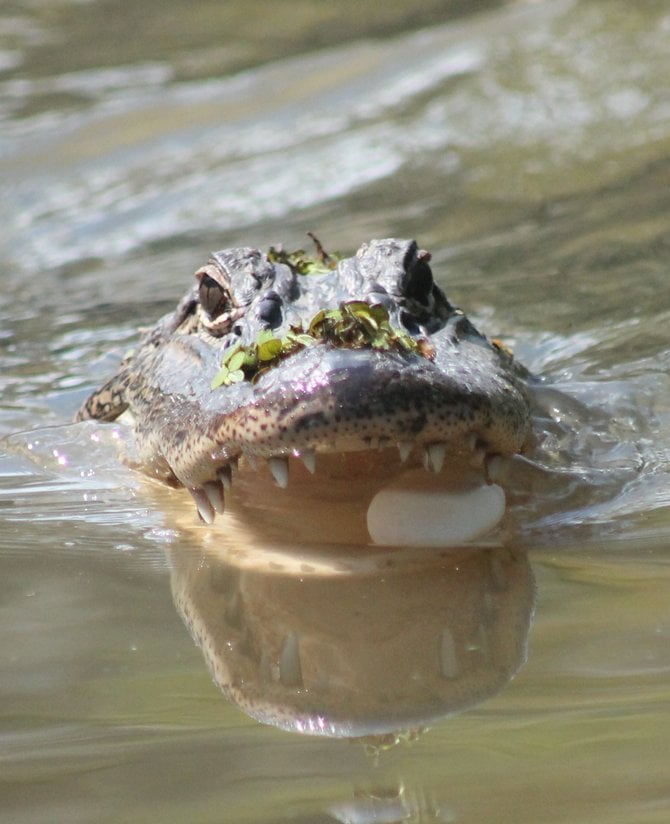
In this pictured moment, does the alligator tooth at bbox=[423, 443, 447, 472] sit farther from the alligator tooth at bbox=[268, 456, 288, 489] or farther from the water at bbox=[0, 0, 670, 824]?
the alligator tooth at bbox=[268, 456, 288, 489]

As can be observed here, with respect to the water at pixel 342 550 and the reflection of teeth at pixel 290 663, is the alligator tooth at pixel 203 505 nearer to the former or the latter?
the water at pixel 342 550

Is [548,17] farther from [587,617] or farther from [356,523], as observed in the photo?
[587,617]

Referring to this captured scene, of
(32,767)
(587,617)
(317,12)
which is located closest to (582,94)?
(317,12)

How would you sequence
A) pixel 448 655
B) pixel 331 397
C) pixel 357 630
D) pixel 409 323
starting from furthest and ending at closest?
pixel 409 323
pixel 331 397
pixel 357 630
pixel 448 655

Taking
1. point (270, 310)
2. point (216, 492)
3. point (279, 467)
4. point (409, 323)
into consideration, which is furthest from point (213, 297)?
point (279, 467)

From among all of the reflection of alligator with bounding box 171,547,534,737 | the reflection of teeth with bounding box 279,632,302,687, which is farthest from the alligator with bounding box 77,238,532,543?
the reflection of teeth with bounding box 279,632,302,687

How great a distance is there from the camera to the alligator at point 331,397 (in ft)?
10.6

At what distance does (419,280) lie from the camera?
171 inches

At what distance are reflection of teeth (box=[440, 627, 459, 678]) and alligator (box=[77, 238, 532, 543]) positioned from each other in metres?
0.58

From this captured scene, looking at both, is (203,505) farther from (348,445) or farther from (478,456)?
(478,456)

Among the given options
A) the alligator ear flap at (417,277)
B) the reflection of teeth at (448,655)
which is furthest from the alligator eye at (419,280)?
the reflection of teeth at (448,655)

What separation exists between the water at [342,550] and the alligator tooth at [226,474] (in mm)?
198

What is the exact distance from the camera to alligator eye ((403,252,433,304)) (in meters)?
4.27

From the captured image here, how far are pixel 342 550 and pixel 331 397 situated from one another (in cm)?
53
